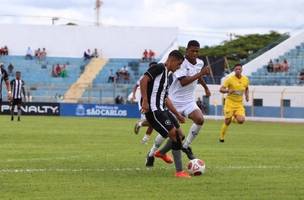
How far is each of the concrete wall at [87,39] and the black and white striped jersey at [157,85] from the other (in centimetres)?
5521

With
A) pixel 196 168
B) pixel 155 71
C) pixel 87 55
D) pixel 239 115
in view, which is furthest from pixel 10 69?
pixel 196 168

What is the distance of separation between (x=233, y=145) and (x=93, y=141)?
400cm

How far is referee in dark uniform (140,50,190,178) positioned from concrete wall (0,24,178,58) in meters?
55.2

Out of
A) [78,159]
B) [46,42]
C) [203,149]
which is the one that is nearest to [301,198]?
[78,159]

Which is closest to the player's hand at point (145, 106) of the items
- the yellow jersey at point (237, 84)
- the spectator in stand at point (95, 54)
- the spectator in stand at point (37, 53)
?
the yellow jersey at point (237, 84)

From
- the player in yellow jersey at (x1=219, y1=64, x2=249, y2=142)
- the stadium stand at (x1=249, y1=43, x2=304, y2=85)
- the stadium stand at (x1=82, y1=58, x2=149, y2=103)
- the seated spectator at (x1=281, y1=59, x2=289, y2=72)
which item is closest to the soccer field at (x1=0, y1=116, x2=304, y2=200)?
the player in yellow jersey at (x1=219, y1=64, x2=249, y2=142)

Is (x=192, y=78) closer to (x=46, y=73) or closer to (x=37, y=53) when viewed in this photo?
(x=46, y=73)

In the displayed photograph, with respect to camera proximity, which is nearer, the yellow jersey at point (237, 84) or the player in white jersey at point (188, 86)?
the player in white jersey at point (188, 86)

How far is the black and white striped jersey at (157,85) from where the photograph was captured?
13133 millimetres

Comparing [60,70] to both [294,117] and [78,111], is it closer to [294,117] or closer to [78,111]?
[78,111]

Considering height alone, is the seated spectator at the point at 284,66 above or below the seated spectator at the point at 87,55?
below

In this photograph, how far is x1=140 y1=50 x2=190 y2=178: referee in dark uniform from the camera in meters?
13.0

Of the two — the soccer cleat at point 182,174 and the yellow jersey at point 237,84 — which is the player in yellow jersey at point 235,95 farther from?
the soccer cleat at point 182,174

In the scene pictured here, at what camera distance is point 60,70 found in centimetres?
6291
